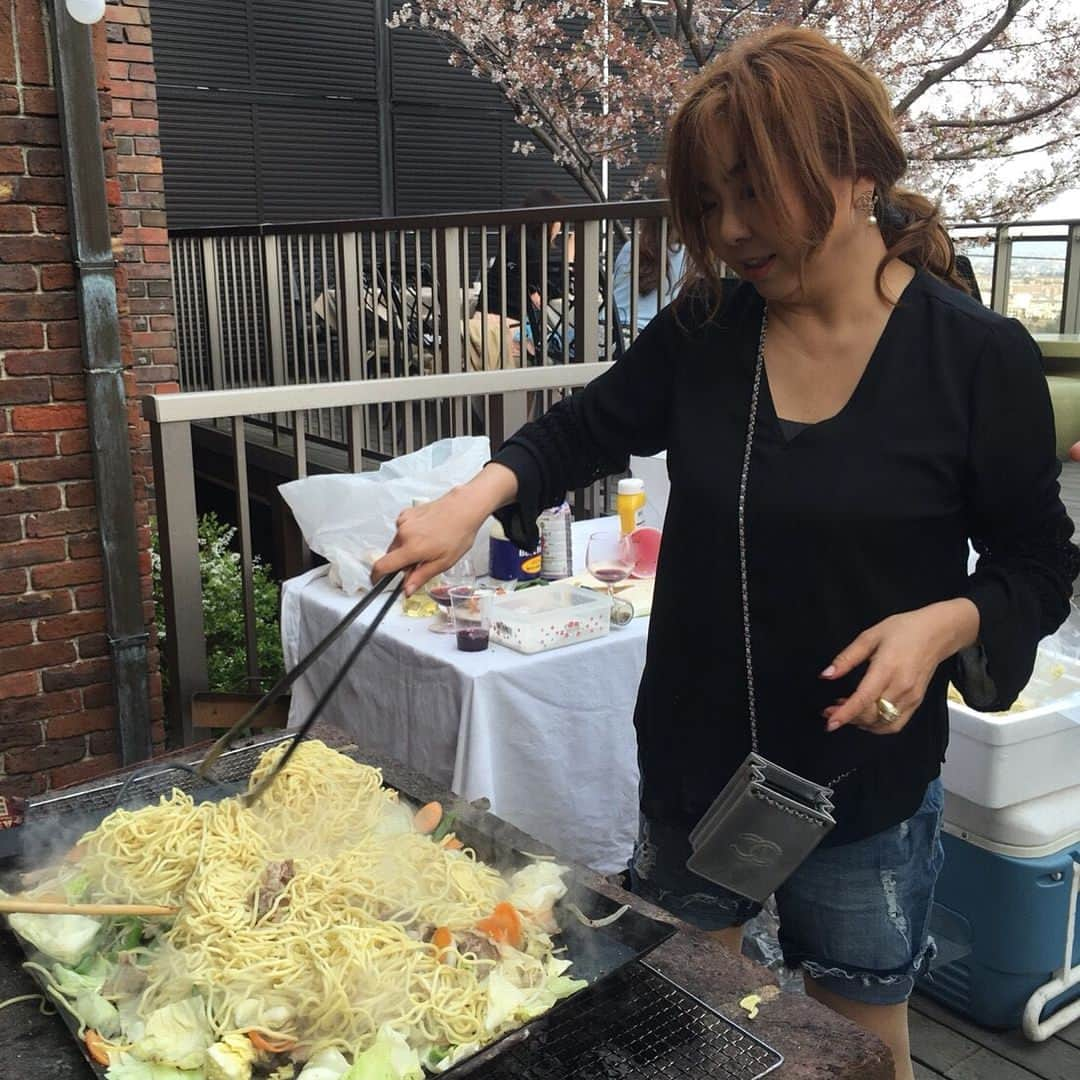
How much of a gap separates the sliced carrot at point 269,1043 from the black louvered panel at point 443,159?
10.8 m

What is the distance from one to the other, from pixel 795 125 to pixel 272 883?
4.25 feet

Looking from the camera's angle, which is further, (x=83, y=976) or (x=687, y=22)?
(x=687, y=22)

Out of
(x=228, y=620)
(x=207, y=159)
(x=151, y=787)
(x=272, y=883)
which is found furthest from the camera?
(x=207, y=159)

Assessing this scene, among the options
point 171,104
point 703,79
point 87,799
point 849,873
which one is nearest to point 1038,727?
point 849,873

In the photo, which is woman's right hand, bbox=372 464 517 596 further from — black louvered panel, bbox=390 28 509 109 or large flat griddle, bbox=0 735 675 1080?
black louvered panel, bbox=390 28 509 109

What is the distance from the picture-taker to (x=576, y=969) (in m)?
1.60

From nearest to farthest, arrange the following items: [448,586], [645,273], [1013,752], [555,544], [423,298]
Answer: [1013,752], [448,586], [555,544], [645,273], [423,298]

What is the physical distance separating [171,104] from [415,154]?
242 cm

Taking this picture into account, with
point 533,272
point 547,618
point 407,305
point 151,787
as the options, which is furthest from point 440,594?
point 407,305

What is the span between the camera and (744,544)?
178cm

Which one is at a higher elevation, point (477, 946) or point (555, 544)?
point (555, 544)

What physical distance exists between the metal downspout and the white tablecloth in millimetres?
957

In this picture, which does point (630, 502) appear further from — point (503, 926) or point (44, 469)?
point (503, 926)

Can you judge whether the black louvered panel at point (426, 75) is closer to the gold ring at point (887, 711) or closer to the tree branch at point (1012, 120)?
the tree branch at point (1012, 120)
